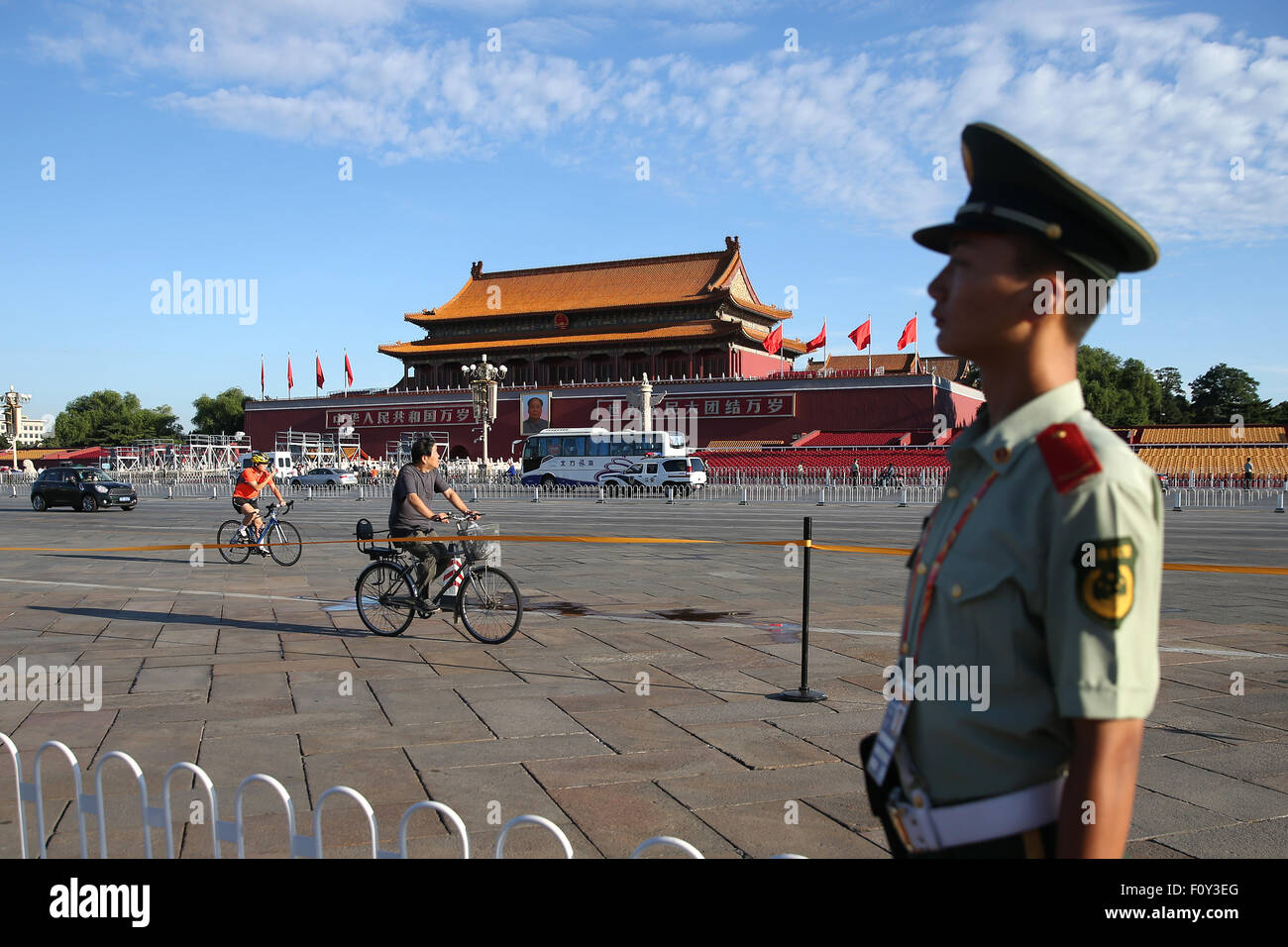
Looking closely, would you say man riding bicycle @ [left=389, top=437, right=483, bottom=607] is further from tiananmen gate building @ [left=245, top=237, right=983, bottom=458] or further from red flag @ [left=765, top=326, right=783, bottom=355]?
red flag @ [left=765, top=326, right=783, bottom=355]

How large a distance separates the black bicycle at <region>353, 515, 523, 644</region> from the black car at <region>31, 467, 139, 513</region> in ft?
62.2

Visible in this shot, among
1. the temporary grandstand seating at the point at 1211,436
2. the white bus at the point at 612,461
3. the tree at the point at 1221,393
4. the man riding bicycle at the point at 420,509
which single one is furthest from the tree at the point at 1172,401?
the man riding bicycle at the point at 420,509

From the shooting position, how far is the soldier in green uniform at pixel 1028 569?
121 centimetres

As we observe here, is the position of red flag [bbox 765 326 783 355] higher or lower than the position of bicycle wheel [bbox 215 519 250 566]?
higher

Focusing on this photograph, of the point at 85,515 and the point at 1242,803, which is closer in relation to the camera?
the point at 1242,803

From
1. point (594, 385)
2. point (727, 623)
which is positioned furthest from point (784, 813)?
point (594, 385)

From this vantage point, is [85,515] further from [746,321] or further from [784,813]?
[746,321]

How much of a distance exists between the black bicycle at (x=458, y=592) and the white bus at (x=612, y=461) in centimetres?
2308

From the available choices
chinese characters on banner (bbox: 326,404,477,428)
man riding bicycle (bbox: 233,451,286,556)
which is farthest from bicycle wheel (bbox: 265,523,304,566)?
chinese characters on banner (bbox: 326,404,477,428)

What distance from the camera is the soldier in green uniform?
1.21 meters

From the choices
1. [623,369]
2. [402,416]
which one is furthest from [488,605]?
[402,416]

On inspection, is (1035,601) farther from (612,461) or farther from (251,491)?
(612,461)
